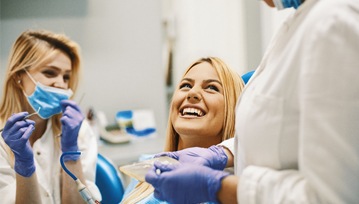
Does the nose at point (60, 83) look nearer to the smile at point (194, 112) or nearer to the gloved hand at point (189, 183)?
the smile at point (194, 112)

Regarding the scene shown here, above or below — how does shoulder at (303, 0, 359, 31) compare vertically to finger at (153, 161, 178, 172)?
above

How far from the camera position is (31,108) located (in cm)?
167

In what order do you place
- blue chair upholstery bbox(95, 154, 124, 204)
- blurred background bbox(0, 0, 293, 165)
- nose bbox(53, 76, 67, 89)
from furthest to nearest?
1. blurred background bbox(0, 0, 293, 165)
2. blue chair upholstery bbox(95, 154, 124, 204)
3. nose bbox(53, 76, 67, 89)

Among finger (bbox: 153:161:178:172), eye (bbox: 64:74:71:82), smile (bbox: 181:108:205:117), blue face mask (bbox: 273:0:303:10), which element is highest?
blue face mask (bbox: 273:0:303:10)

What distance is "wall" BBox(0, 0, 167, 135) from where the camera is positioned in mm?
2777

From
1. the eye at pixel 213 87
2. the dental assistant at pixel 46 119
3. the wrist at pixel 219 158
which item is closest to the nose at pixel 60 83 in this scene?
the dental assistant at pixel 46 119

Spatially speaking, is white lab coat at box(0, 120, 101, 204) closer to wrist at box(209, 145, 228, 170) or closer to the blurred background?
wrist at box(209, 145, 228, 170)

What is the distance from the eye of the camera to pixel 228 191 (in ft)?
2.64

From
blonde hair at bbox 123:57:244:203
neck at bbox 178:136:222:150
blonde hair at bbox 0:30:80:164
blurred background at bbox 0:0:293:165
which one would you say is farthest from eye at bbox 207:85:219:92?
blurred background at bbox 0:0:293:165

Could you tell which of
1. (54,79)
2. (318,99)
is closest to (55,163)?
(54,79)

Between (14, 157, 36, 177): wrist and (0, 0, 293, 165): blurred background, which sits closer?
(14, 157, 36, 177): wrist

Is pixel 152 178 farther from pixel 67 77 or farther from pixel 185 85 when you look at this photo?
pixel 67 77

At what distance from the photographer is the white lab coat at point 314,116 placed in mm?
664

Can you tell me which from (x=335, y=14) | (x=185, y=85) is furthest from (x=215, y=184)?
(x=185, y=85)
